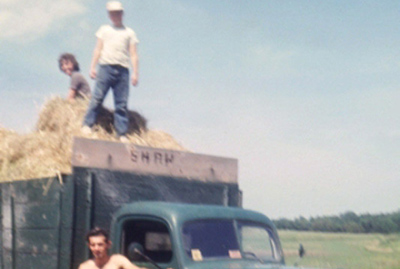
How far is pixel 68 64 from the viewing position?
829 centimetres

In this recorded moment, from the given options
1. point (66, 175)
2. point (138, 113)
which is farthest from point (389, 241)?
point (66, 175)

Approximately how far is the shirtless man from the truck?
0.48ft

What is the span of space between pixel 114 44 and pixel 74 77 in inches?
41.7

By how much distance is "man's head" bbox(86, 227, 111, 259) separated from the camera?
527 cm

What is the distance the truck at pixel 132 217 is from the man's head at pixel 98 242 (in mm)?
287

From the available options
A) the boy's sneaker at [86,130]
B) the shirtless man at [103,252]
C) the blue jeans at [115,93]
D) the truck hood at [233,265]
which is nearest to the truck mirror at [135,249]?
the shirtless man at [103,252]

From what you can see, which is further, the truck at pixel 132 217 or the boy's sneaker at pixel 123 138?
the boy's sneaker at pixel 123 138

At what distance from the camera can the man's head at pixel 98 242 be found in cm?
527

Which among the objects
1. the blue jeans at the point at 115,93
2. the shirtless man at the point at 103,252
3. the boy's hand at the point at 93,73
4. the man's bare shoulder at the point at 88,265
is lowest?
the man's bare shoulder at the point at 88,265

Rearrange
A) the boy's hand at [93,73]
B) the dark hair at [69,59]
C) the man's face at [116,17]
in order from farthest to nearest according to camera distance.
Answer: the dark hair at [69,59] → the man's face at [116,17] → the boy's hand at [93,73]

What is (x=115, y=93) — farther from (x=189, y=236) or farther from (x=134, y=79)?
(x=189, y=236)

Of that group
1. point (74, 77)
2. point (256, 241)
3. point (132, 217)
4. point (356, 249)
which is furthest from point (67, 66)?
point (356, 249)

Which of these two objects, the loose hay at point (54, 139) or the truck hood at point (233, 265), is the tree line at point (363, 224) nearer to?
the loose hay at point (54, 139)

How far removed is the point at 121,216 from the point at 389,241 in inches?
411
